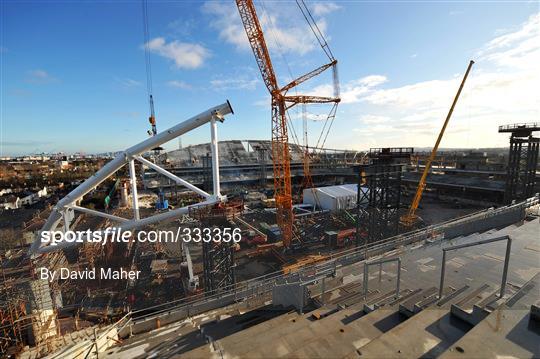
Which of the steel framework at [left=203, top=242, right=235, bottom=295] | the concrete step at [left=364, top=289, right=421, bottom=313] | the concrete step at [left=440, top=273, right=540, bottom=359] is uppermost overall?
the concrete step at [left=440, top=273, right=540, bottom=359]

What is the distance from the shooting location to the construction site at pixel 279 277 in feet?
15.5

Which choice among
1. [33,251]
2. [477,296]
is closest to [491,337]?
[477,296]

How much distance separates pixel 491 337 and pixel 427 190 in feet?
172

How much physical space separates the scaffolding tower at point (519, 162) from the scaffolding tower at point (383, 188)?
1609cm

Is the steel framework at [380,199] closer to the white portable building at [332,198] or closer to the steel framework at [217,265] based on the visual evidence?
the steel framework at [217,265]

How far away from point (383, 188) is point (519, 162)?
19070 millimetres

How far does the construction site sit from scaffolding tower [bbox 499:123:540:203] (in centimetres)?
14

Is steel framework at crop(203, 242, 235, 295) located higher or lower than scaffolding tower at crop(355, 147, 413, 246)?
lower

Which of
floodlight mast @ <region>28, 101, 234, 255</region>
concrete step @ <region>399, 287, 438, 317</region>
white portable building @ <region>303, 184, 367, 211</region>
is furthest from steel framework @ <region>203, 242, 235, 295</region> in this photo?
white portable building @ <region>303, 184, 367, 211</region>

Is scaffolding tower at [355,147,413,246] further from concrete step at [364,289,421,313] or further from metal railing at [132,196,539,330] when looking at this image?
concrete step at [364,289,421,313]

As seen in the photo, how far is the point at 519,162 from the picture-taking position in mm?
26562

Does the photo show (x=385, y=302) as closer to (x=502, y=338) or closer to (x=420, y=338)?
(x=420, y=338)

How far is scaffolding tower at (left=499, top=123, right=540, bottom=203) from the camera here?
2533cm

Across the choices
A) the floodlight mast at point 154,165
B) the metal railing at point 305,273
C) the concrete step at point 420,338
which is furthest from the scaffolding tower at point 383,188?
the concrete step at point 420,338
